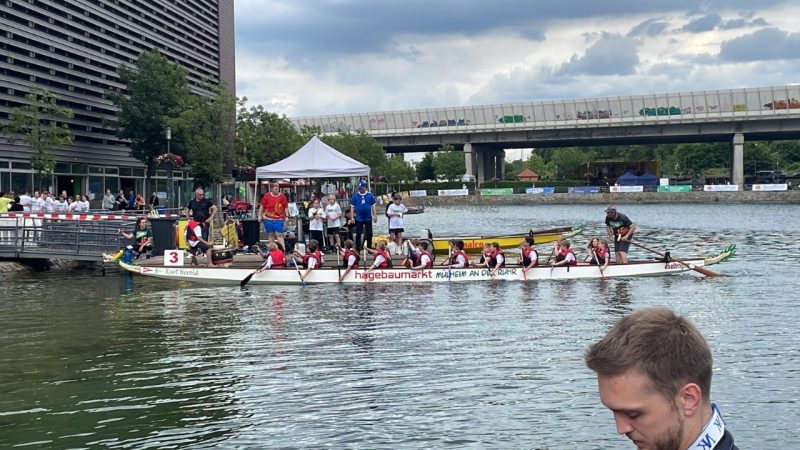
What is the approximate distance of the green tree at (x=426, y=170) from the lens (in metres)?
141

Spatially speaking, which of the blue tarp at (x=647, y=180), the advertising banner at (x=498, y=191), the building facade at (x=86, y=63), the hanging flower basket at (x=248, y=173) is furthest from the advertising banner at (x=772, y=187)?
the hanging flower basket at (x=248, y=173)

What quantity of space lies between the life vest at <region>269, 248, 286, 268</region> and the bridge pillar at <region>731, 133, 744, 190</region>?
82124mm

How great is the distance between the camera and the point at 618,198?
105m

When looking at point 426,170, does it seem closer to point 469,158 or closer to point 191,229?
point 469,158

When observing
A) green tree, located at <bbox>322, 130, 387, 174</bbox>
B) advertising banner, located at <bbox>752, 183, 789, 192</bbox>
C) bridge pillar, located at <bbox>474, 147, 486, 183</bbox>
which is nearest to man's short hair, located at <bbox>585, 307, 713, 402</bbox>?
green tree, located at <bbox>322, 130, 387, 174</bbox>

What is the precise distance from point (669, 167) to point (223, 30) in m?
104

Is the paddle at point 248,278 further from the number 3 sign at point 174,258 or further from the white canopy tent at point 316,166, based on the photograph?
the white canopy tent at point 316,166

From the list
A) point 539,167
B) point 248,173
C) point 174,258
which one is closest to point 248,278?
point 174,258

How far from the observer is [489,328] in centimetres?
1672

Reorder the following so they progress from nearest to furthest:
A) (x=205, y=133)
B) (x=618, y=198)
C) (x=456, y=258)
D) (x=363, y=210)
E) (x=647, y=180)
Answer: (x=456, y=258) → (x=363, y=210) → (x=205, y=133) → (x=618, y=198) → (x=647, y=180)

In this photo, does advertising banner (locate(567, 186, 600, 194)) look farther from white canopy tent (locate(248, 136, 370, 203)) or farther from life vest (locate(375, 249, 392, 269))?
life vest (locate(375, 249, 392, 269))

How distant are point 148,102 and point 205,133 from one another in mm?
4259

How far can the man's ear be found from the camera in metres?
2.63

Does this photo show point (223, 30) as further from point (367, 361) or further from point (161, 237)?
point (367, 361)
